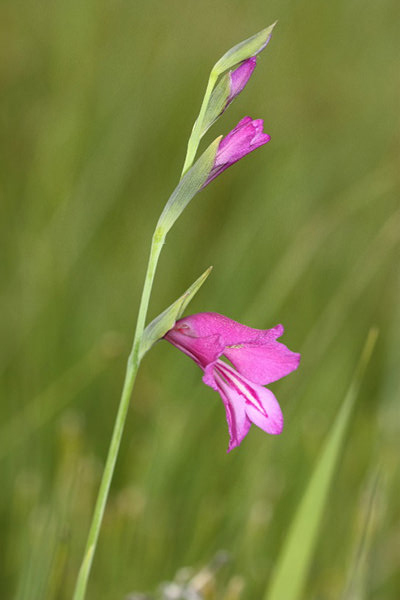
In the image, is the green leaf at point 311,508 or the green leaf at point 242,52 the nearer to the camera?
the green leaf at point 242,52

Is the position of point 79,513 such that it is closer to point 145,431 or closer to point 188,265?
point 145,431

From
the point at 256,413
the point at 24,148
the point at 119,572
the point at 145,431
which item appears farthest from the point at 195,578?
the point at 24,148

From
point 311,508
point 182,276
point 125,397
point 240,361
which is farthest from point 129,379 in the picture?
point 182,276

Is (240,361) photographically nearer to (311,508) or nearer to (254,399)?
(254,399)

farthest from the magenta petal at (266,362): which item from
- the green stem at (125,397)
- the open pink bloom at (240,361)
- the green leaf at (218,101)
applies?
the green leaf at (218,101)

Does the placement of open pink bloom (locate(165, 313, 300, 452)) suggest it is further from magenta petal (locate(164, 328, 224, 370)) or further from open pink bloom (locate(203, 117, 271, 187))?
open pink bloom (locate(203, 117, 271, 187))

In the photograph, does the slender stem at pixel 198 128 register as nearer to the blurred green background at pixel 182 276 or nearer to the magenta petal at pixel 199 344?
the magenta petal at pixel 199 344
